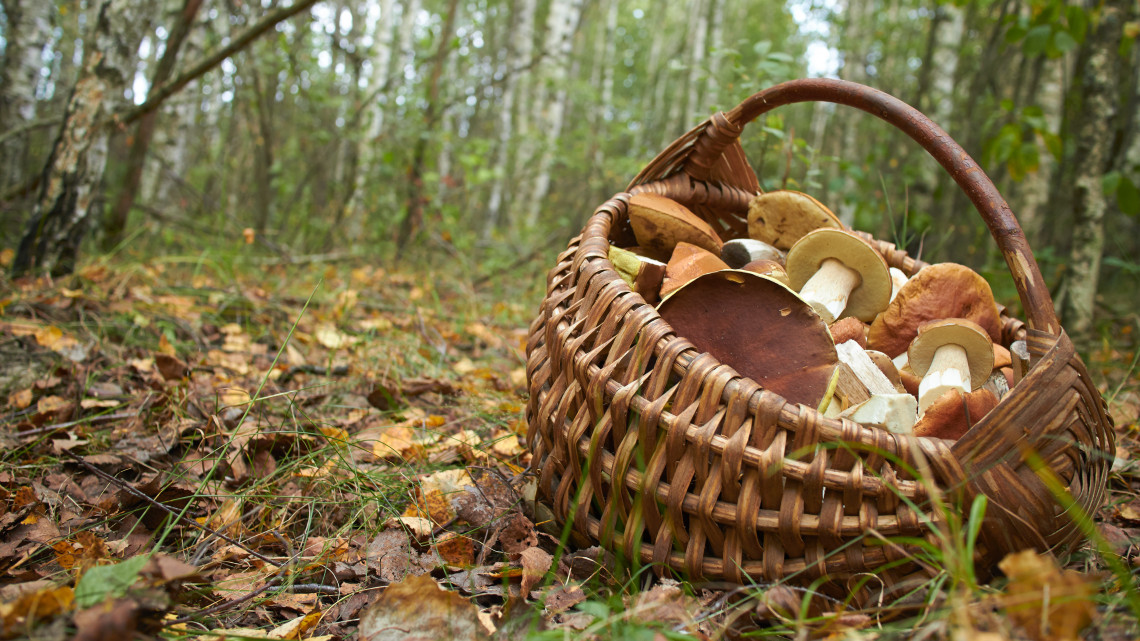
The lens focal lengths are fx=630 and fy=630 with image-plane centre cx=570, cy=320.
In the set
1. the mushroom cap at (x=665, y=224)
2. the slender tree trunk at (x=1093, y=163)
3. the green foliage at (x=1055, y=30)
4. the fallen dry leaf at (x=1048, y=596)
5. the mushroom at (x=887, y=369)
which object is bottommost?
the fallen dry leaf at (x=1048, y=596)

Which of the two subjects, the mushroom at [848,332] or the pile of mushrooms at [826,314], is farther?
the mushroom at [848,332]

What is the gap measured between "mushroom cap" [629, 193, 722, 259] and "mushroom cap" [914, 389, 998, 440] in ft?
2.27

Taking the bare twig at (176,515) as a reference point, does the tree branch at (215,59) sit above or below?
above

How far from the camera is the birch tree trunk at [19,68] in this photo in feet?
15.3

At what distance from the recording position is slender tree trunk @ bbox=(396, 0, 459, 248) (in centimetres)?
480

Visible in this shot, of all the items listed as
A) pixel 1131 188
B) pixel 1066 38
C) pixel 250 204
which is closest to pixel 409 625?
pixel 1066 38

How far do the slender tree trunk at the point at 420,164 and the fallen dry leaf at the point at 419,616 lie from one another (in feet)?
13.5

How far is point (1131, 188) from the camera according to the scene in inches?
111

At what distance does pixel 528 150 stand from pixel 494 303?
202 inches

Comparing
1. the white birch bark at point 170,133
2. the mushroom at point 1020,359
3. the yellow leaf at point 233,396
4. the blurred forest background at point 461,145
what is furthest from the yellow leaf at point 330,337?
the white birch bark at point 170,133

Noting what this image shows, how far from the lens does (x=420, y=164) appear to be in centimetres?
496

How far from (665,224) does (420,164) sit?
12.4 ft

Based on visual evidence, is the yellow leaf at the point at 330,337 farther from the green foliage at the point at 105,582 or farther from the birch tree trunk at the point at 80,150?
the green foliage at the point at 105,582

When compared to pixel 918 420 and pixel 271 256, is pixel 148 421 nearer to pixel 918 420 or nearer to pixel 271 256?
pixel 918 420
